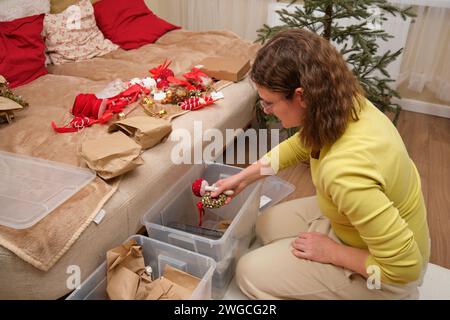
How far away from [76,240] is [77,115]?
2.24 ft

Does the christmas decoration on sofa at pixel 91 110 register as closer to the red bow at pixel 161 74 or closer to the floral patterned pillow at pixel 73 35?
the red bow at pixel 161 74

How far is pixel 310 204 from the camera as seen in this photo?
1.36 metres

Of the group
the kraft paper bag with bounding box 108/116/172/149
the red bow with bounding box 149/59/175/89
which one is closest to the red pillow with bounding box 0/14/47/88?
the red bow with bounding box 149/59/175/89

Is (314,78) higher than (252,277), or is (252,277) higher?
(314,78)

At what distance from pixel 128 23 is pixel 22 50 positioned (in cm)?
79

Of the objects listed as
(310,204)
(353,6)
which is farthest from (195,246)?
(353,6)

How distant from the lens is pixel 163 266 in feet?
3.88

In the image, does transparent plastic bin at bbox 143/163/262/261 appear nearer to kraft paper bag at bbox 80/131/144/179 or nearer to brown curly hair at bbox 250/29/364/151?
kraft paper bag at bbox 80/131/144/179

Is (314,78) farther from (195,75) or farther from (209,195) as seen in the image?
(195,75)

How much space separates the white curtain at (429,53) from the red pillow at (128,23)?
1.68m

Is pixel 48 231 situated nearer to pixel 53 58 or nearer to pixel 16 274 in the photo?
pixel 16 274

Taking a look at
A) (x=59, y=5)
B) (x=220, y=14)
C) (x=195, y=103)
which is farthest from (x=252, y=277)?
(x=220, y=14)

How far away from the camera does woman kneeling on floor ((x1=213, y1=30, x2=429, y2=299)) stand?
84cm

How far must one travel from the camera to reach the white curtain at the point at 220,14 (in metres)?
2.80
